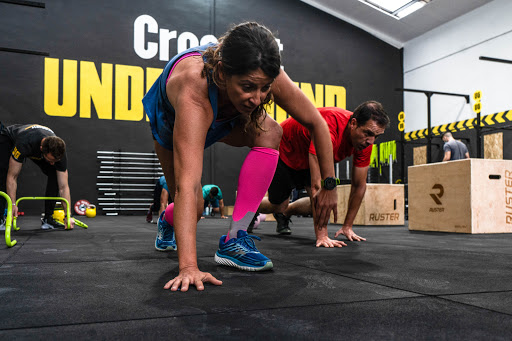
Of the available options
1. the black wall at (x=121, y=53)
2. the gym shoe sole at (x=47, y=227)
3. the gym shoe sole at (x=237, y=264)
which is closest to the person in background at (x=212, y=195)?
the black wall at (x=121, y=53)

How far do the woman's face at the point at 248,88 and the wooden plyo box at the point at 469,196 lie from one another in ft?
9.12

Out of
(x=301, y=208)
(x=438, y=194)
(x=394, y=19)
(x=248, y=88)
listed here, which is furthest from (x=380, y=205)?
(x=394, y=19)

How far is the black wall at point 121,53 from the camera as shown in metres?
7.84

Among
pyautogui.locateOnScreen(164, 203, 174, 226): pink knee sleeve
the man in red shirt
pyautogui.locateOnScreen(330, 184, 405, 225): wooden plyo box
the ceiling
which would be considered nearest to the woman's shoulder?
pyautogui.locateOnScreen(164, 203, 174, 226): pink knee sleeve

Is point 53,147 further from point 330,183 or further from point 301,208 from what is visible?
point 330,183

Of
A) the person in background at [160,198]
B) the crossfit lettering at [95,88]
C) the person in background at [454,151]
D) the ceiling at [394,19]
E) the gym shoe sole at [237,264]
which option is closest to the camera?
the gym shoe sole at [237,264]

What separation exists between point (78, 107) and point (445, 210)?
22.6 feet

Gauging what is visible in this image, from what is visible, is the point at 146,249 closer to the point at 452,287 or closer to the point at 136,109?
the point at 452,287

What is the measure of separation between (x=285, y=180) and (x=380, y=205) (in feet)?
7.87

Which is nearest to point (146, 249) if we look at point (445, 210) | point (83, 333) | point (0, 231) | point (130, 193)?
point (83, 333)

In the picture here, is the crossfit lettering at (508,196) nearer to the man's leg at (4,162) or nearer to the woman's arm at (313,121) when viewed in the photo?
the woman's arm at (313,121)

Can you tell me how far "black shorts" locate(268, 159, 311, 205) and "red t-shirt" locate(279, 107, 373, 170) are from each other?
5cm

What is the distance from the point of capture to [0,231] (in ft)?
10.8

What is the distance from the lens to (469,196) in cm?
342
